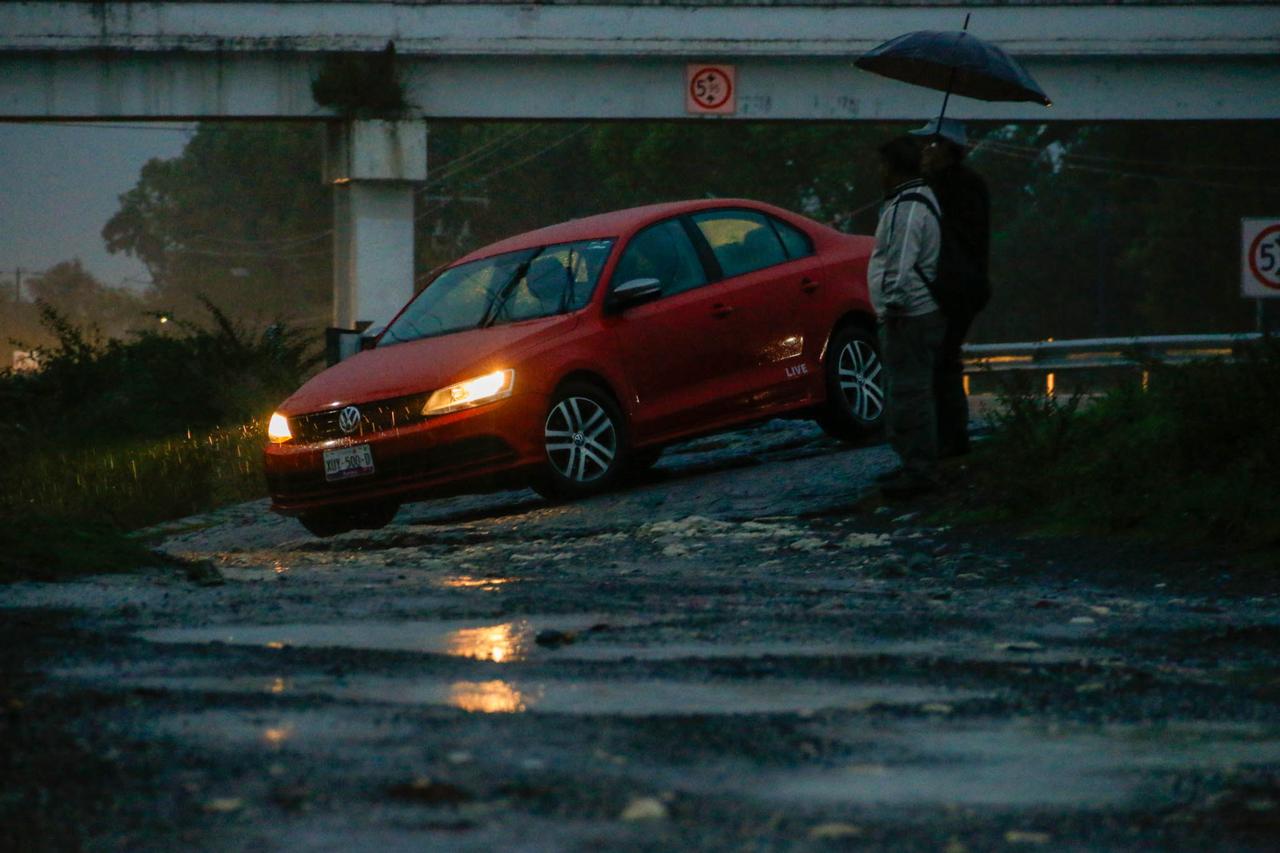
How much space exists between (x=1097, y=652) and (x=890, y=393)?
Answer: 16.4 feet

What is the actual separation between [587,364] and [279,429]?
1.77 meters

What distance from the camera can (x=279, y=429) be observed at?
12922mm

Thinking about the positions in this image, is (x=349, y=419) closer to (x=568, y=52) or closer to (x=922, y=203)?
(x=922, y=203)

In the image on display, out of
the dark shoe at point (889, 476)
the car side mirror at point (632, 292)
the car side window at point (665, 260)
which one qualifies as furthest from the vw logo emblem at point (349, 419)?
the dark shoe at point (889, 476)

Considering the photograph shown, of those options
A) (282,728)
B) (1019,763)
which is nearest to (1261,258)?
(1019,763)

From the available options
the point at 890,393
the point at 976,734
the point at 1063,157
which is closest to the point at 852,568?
the point at 890,393

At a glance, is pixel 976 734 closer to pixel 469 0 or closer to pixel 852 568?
pixel 852 568

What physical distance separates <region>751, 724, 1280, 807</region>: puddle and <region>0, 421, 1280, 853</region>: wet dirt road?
12mm

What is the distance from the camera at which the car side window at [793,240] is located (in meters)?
14.0

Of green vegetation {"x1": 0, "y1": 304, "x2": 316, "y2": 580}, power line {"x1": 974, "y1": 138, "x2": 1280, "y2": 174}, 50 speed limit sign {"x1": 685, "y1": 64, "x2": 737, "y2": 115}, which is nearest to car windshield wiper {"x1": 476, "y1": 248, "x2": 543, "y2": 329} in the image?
green vegetation {"x1": 0, "y1": 304, "x2": 316, "y2": 580}

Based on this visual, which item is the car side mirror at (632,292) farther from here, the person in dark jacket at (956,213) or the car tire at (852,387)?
the person in dark jacket at (956,213)

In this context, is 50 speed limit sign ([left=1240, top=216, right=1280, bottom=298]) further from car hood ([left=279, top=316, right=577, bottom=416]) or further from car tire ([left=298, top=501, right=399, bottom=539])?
car tire ([left=298, top=501, right=399, bottom=539])

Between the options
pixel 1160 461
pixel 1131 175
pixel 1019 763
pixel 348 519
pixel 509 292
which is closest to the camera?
pixel 1019 763

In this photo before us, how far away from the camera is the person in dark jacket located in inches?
457
